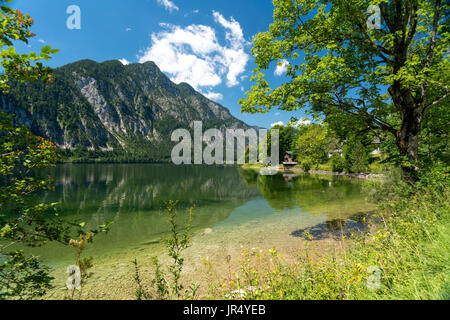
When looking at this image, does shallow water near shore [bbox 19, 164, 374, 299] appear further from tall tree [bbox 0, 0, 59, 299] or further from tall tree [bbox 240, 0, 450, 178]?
tall tree [bbox 240, 0, 450, 178]

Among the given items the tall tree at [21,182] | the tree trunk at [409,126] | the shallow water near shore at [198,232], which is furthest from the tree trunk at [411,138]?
the tall tree at [21,182]

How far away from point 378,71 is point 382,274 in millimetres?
7113

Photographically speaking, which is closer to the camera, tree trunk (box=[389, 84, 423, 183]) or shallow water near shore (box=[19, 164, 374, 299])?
tree trunk (box=[389, 84, 423, 183])

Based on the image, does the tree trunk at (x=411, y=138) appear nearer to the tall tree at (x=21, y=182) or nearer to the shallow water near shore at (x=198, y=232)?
the shallow water near shore at (x=198, y=232)

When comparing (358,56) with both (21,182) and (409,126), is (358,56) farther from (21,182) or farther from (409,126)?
(21,182)

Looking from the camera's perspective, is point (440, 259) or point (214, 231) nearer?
point (440, 259)

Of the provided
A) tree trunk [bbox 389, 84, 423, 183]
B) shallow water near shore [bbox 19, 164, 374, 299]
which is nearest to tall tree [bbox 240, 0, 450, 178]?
tree trunk [bbox 389, 84, 423, 183]

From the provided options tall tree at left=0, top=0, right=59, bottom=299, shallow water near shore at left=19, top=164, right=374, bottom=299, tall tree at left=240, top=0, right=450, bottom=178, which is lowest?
shallow water near shore at left=19, top=164, right=374, bottom=299

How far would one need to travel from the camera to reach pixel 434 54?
6.92 metres

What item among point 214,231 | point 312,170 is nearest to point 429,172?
point 214,231

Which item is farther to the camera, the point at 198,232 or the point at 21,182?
the point at 198,232

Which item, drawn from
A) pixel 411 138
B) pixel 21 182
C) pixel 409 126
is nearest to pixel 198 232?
pixel 21 182

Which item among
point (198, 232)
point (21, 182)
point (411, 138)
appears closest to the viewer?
point (21, 182)
